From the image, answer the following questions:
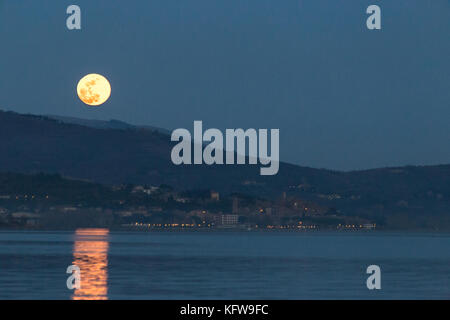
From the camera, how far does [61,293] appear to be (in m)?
60.7

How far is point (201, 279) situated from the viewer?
250 feet

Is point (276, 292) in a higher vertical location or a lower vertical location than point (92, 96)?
lower

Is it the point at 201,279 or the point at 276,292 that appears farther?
the point at 201,279
